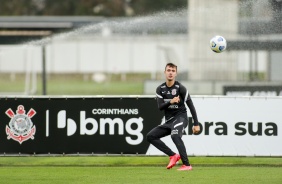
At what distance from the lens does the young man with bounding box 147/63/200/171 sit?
51.1 ft

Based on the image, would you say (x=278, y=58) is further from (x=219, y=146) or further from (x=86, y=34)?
(x=86, y=34)

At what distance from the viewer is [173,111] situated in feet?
52.2

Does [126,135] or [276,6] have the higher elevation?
[276,6]

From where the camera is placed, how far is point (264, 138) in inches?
700

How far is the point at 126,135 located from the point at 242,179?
3959mm

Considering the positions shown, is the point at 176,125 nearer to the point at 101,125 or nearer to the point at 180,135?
the point at 180,135

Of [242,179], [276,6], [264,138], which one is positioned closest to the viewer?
[242,179]

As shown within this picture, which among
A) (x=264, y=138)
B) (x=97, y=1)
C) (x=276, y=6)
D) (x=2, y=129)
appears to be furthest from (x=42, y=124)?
(x=97, y=1)

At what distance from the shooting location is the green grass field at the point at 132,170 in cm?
1455

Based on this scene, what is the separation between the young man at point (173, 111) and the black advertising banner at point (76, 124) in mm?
1742

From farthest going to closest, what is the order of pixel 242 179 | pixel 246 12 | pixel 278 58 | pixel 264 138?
1. pixel 246 12
2. pixel 278 58
3. pixel 264 138
4. pixel 242 179

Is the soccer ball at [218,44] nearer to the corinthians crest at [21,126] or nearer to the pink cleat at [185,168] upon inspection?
the pink cleat at [185,168]

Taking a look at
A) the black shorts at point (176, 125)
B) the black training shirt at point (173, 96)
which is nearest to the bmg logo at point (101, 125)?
the black shorts at point (176, 125)

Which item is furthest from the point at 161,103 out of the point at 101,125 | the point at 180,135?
the point at 101,125
